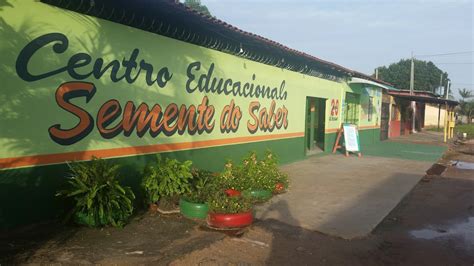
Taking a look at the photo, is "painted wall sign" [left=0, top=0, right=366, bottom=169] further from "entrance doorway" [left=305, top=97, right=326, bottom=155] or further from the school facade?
"entrance doorway" [left=305, top=97, right=326, bottom=155]

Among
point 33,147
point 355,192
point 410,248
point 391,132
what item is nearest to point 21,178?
point 33,147

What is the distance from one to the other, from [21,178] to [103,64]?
6.77ft

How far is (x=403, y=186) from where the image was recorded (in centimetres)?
984

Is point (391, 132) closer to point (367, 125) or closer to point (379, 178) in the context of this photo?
point (367, 125)

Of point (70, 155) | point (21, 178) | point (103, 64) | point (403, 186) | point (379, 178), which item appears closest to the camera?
point (21, 178)

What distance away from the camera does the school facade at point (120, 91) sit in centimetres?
533

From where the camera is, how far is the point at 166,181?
657 cm

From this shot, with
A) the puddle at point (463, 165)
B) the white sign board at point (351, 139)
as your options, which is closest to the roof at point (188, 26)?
the white sign board at point (351, 139)

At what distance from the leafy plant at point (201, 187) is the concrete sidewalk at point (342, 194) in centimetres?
91

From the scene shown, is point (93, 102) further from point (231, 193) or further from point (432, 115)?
point (432, 115)

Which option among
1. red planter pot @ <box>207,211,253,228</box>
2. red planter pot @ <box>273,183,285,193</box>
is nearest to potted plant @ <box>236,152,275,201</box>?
red planter pot @ <box>273,183,285,193</box>

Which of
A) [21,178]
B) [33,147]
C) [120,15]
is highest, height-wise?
[120,15]

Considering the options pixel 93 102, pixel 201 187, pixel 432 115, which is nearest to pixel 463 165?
pixel 201 187

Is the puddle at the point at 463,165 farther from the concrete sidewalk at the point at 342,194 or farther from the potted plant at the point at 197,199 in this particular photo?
the potted plant at the point at 197,199
